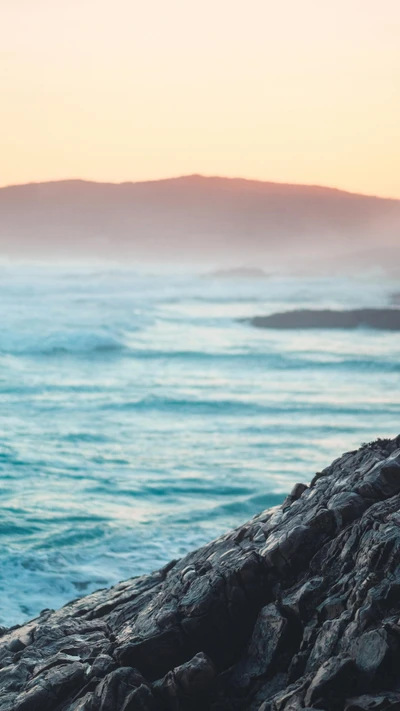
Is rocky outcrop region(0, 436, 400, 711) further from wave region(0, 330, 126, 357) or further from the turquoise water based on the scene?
wave region(0, 330, 126, 357)

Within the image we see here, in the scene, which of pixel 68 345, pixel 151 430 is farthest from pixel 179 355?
pixel 151 430

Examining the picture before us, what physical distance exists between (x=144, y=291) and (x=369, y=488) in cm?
5882

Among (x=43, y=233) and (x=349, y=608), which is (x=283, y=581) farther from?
(x=43, y=233)

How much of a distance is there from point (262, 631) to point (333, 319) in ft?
119

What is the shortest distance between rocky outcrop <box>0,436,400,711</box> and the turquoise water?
3.33 metres

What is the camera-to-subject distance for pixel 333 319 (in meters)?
41.2

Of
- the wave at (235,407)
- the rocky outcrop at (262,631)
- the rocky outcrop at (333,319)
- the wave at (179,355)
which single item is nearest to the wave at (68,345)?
the wave at (179,355)

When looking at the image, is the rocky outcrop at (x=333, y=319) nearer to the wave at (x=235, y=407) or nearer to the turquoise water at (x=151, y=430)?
the turquoise water at (x=151, y=430)

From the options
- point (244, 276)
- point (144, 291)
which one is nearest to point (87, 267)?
point (244, 276)

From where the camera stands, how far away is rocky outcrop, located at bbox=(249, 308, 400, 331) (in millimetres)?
39906

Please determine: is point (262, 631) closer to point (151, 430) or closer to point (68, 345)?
point (151, 430)

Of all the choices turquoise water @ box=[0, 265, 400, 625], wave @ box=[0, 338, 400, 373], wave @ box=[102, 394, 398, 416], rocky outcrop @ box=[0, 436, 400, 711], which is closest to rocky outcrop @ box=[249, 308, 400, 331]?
turquoise water @ box=[0, 265, 400, 625]

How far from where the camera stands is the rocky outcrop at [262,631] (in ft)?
15.0

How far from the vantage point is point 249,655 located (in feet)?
17.7
